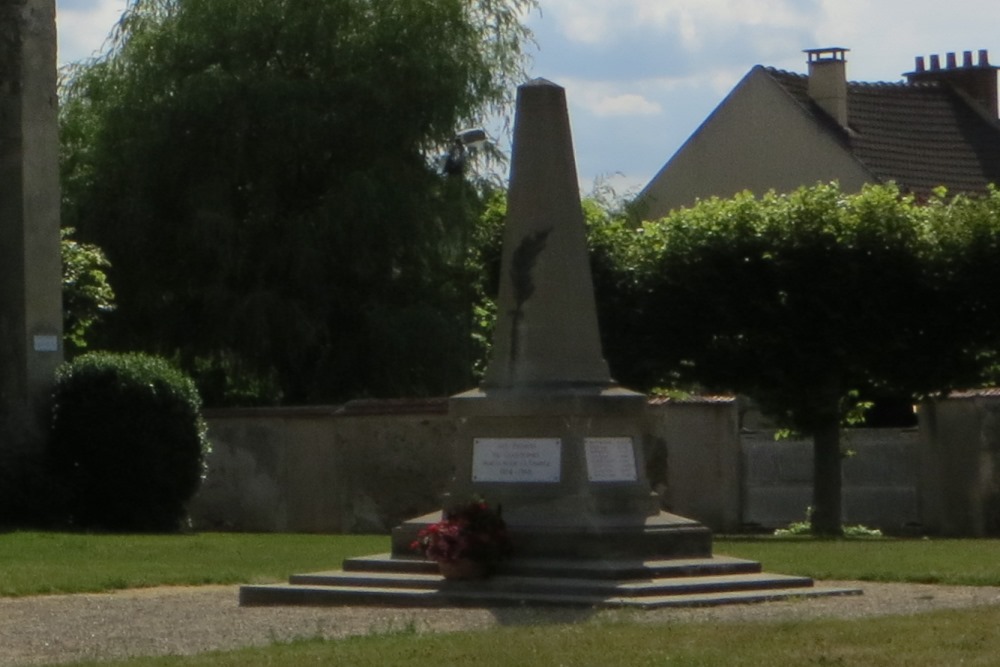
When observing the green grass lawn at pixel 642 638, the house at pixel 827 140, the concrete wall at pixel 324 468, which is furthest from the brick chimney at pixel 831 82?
the green grass lawn at pixel 642 638

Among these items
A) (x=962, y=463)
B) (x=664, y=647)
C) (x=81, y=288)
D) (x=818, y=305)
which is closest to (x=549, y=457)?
(x=664, y=647)

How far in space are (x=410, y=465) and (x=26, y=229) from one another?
599 centimetres

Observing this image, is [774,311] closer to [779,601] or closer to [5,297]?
[5,297]

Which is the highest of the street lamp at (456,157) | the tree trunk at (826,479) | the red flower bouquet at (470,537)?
the street lamp at (456,157)

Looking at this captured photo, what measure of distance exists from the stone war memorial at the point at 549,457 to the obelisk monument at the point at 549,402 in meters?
0.01

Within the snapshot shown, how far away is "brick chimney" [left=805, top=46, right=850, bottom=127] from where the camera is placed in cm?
4459

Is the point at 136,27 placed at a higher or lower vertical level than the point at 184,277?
higher

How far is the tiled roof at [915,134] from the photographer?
44.6 metres

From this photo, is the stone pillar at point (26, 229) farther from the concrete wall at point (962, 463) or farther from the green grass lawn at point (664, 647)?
the green grass lawn at point (664, 647)

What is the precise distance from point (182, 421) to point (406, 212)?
914cm

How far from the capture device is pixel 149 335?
3416cm

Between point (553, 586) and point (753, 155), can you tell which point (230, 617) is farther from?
point (753, 155)

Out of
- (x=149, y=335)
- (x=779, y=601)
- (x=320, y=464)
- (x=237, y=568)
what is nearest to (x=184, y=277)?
(x=149, y=335)

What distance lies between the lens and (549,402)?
14.6 meters
